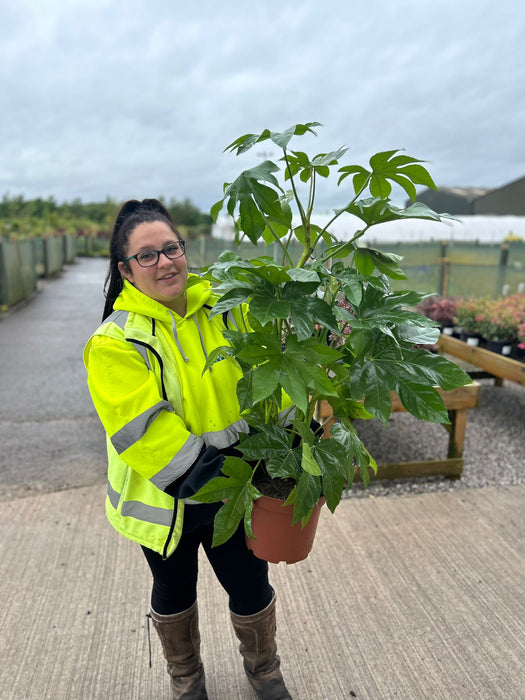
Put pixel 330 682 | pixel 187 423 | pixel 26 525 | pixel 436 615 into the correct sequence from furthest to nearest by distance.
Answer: pixel 26 525 → pixel 436 615 → pixel 330 682 → pixel 187 423

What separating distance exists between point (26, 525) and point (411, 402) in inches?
96.9

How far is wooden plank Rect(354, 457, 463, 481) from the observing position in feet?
11.1

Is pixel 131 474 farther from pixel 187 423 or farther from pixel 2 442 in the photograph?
pixel 2 442

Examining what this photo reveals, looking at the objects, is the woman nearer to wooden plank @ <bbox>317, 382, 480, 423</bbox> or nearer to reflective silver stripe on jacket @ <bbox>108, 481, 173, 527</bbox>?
reflective silver stripe on jacket @ <bbox>108, 481, 173, 527</bbox>

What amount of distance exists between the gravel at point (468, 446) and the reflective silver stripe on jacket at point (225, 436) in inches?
73.8

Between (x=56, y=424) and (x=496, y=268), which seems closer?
(x=56, y=424)

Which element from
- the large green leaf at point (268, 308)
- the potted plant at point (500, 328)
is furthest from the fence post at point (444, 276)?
the large green leaf at point (268, 308)

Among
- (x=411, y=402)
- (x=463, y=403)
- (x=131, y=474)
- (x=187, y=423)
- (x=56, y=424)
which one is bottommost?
(x=56, y=424)

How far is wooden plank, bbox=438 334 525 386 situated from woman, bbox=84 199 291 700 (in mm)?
3366

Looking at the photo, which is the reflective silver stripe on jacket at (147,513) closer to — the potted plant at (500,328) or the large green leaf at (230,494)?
the large green leaf at (230,494)

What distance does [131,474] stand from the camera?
152 centimetres

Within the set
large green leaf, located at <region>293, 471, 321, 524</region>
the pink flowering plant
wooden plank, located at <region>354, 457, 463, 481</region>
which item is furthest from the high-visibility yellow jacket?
the pink flowering plant

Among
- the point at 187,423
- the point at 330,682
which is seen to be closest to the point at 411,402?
the point at 187,423

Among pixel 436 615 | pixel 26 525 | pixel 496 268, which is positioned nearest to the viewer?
pixel 436 615
